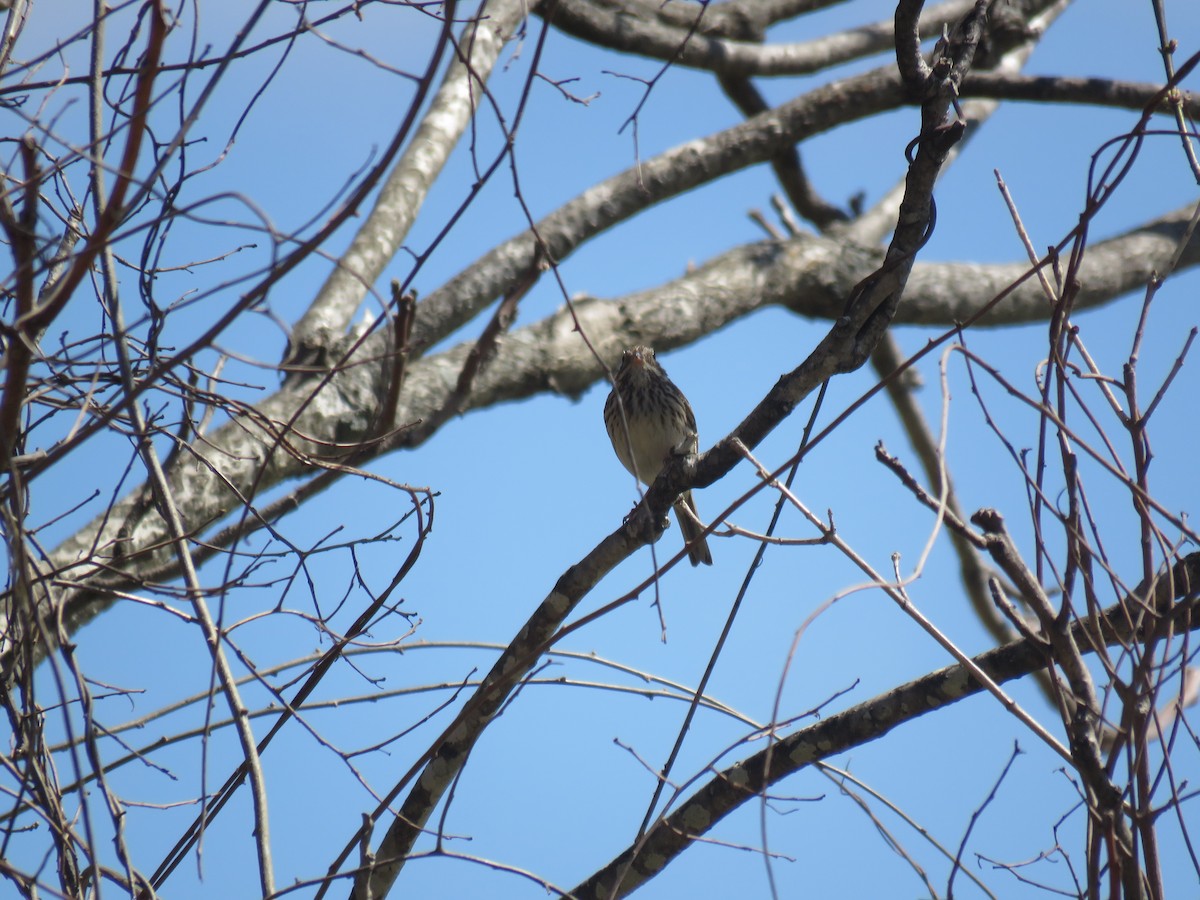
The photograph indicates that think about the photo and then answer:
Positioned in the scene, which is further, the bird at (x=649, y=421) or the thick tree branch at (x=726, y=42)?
the thick tree branch at (x=726, y=42)

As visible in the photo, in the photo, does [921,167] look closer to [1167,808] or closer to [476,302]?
[1167,808]

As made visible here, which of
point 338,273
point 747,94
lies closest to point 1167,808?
point 338,273

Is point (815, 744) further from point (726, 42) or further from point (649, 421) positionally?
point (726, 42)

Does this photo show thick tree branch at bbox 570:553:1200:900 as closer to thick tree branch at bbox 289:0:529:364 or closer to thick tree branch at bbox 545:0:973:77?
thick tree branch at bbox 289:0:529:364

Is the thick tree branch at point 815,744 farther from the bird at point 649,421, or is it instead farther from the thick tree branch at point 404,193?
the bird at point 649,421

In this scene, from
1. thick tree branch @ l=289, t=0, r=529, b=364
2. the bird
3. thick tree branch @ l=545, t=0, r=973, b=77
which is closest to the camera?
thick tree branch @ l=289, t=0, r=529, b=364

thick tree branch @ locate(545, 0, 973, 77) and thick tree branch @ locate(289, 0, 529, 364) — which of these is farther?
thick tree branch @ locate(545, 0, 973, 77)

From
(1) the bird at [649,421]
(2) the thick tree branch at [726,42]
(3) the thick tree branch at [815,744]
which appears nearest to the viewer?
(3) the thick tree branch at [815,744]

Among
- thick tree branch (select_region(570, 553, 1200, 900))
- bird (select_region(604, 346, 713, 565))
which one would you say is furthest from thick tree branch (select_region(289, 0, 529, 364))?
thick tree branch (select_region(570, 553, 1200, 900))

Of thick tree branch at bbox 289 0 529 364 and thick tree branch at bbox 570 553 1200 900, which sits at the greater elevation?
thick tree branch at bbox 289 0 529 364

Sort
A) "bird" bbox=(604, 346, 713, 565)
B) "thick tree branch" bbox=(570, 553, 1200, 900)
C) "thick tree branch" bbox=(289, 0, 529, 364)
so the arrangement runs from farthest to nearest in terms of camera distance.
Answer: "bird" bbox=(604, 346, 713, 565)
"thick tree branch" bbox=(289, 0, 529, 364)
"thick tree branch" bbox=(570, 553, 1200, 900)

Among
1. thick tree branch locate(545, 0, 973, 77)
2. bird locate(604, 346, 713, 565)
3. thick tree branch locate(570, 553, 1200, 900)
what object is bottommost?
thick tree branch locate(570, 553, 1200, 900)

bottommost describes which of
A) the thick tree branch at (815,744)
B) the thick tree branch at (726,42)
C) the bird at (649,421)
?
the thick tree branch at (815,744)

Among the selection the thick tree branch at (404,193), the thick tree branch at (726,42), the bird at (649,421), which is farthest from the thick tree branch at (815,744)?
the thick tree branch at (726,42)
